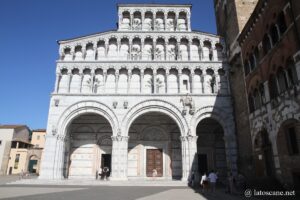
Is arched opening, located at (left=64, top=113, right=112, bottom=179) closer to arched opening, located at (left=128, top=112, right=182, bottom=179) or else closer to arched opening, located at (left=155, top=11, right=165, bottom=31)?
arched opening, located at (left=128, top=112, right=182, bottom=179)

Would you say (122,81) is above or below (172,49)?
below

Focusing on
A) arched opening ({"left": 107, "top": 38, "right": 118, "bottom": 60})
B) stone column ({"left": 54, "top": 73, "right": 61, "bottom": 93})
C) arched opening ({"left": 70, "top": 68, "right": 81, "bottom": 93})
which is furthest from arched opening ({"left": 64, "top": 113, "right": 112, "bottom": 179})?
arched opening ({"left": 107, "top": 38, "right": 118, "bottom": 60})

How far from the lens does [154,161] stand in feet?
73.0

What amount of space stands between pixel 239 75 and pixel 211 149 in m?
7.41

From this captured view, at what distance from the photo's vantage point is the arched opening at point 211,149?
2181cm

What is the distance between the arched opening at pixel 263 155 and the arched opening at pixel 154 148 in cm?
772

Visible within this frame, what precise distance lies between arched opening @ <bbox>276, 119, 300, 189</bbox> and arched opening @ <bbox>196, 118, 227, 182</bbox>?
895 cm

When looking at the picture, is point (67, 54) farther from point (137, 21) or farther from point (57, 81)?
point (137, 21)

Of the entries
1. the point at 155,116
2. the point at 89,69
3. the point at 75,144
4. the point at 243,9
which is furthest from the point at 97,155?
the point at 243,9

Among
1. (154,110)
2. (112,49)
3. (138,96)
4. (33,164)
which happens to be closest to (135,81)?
(138,96)

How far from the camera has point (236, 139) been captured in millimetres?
19766

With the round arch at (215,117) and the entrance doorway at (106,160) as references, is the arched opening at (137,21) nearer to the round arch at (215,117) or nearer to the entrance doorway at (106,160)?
the round arch at (215,117)

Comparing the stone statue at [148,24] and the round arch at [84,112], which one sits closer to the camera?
the round arch at [84,112]

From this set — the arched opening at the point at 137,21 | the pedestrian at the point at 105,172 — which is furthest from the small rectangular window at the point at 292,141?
the arched opening at the point at 137,21
